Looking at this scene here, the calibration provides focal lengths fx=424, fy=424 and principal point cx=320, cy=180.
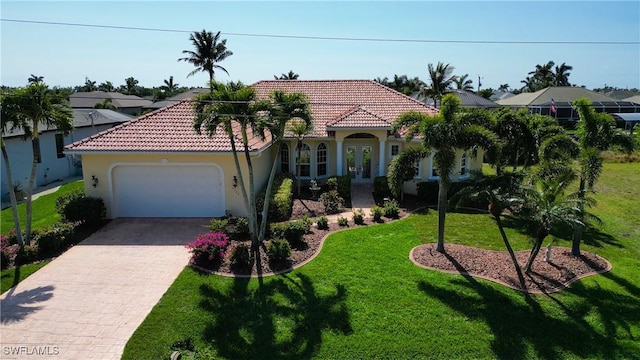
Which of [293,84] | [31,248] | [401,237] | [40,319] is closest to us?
[40,319]

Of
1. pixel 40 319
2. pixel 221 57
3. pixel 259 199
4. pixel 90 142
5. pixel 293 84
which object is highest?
pixel 221 57

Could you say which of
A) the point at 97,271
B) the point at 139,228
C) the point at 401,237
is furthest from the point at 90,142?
the point at 401,237

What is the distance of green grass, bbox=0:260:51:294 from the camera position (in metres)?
11.7

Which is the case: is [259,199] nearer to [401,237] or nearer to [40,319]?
[401,237]

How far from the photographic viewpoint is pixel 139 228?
16344mm

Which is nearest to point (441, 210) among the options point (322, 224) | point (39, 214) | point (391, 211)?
point (391, 211)

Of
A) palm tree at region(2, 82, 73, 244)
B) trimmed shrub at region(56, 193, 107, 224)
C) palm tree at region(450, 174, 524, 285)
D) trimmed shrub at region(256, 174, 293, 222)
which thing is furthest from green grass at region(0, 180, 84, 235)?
palm tree at region(450, 174, 524, 285)

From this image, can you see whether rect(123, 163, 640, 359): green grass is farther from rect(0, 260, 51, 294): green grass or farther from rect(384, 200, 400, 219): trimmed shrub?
rect(0, 260, 51, 294): green grass

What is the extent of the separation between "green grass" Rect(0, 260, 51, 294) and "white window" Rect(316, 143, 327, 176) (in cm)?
1387

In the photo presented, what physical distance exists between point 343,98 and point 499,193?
16427 millimetres

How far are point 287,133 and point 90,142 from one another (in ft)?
31.6

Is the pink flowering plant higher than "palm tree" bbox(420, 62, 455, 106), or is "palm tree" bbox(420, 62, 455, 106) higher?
"palm tree" bbox(420, 62, 455, 106)

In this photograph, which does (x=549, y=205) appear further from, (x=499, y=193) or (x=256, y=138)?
(x=256, y=138)

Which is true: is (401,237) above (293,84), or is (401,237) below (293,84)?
below
